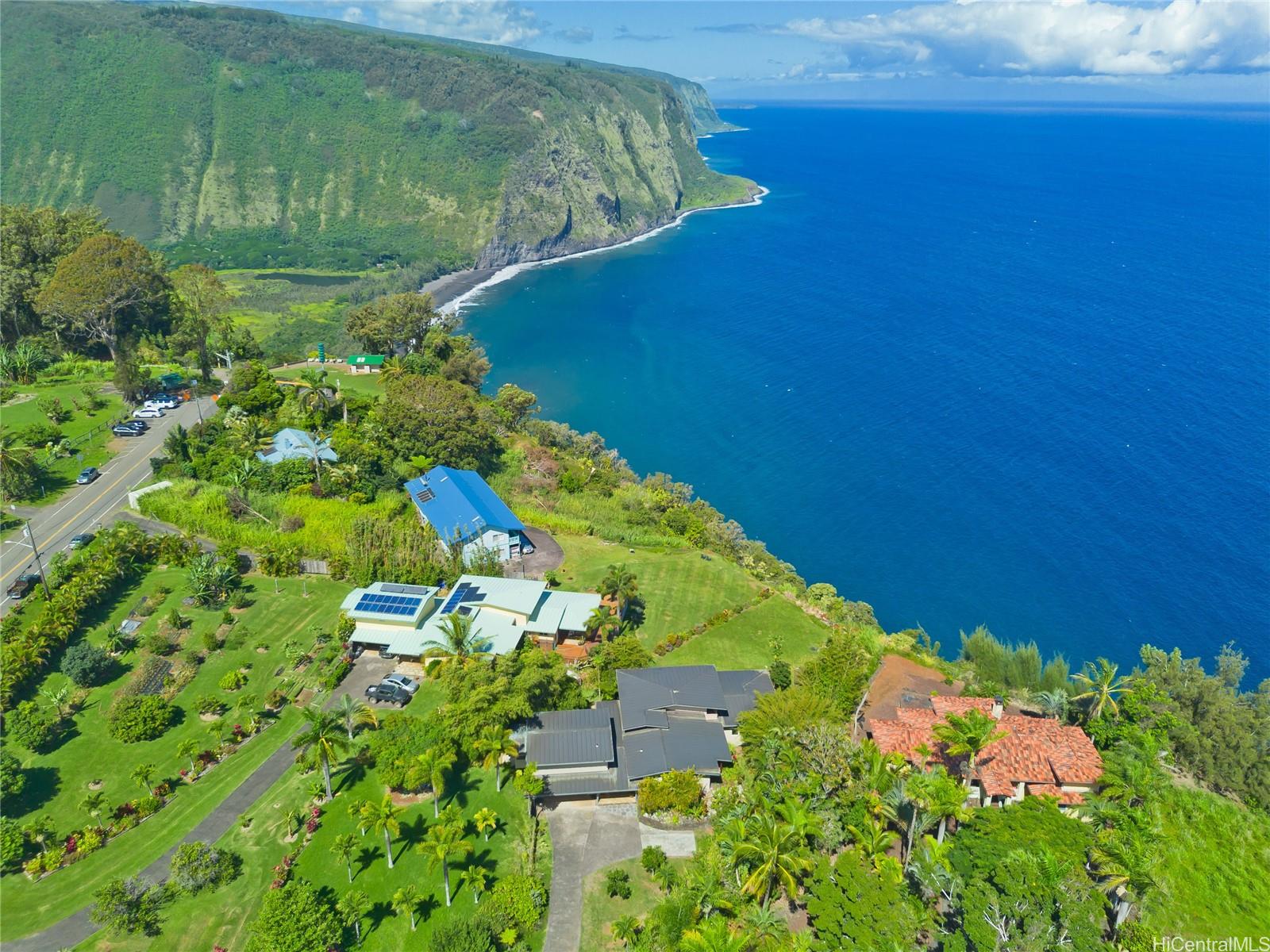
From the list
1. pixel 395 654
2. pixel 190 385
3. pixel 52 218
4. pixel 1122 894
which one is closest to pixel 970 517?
pixel 1122 894

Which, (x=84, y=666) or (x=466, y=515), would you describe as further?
(x=466, y=515)

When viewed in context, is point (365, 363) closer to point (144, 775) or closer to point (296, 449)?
point (296, 449)

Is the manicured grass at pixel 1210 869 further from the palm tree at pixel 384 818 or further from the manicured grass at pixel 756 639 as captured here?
the palm tree at pixel 384 818

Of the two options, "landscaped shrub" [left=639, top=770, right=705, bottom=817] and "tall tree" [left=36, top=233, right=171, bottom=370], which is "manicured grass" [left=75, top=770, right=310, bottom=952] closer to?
"landscaped shrub" [left=639, top=770, right=705, bottom=817]

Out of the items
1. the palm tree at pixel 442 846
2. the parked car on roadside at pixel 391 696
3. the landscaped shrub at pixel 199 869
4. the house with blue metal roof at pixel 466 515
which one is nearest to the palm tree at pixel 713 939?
the palm tree at pixel 442 846

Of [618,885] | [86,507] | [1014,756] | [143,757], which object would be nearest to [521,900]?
[618,885]

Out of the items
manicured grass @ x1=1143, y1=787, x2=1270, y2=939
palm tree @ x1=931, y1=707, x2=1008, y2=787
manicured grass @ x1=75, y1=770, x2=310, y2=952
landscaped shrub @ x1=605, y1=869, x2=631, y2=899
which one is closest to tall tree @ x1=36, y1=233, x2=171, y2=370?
manicured grass @ x1=75, y1=770, x2=310, y2=952

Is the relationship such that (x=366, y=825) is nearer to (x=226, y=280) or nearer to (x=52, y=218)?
(x=52, y=218)
